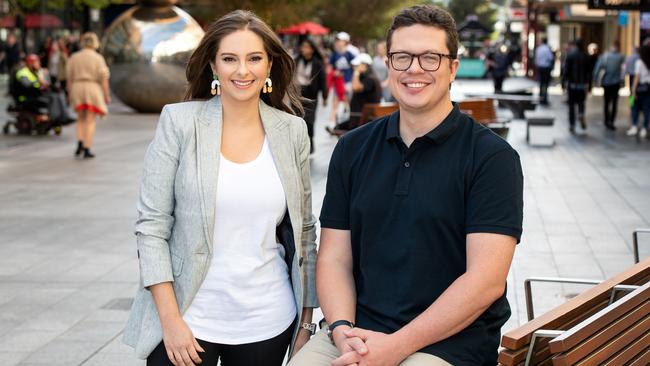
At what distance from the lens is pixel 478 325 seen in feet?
10.9

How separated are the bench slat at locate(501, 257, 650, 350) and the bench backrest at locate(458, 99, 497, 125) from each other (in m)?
11.4

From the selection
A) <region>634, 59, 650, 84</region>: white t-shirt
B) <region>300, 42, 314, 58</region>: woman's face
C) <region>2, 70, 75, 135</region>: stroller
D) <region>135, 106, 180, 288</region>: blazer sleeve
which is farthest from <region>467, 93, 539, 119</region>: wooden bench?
<region>135, 106, 180, 288</region>: blazer sleeve

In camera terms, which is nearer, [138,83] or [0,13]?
[138,83]

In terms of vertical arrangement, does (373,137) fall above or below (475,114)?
above

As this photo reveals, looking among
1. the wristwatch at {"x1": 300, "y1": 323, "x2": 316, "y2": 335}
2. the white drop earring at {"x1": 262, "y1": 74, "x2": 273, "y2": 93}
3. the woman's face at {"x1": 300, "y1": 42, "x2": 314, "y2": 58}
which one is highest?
the white drop earring at {"x1": 262, "y1": 74, "x2": 273, "y2": 93}

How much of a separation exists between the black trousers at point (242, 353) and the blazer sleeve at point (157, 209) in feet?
0.79

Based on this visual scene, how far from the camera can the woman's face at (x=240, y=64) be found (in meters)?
3.52

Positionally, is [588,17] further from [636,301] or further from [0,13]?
[636,301]

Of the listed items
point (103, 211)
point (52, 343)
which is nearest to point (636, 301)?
point (52, 343)

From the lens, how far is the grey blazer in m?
3.41

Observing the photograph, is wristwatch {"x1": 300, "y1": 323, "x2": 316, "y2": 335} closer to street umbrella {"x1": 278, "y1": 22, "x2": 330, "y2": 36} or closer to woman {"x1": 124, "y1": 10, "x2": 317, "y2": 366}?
woman {"x1": 124, "y1": 10, "x2": 317, "y2": 366}

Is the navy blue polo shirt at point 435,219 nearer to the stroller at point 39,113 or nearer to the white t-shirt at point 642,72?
the white t-shirt at point 642,72

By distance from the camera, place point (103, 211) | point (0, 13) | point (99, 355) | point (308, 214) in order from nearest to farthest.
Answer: point (308, 214) < point (99, 355) < point (103, 211) < point (0, 13)

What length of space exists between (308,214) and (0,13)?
4732 cm
